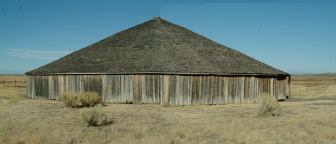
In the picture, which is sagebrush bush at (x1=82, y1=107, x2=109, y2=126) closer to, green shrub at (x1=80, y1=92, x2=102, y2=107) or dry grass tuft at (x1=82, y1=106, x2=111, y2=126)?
dry grass tuft at (x1=82, y1=106, x2=111, y2=126)

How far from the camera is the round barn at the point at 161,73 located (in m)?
24.5

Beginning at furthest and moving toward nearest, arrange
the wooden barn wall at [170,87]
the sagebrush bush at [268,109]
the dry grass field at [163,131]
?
the wooden barn wall at [170,87], the sagebrush bush at [268,109], the dry grass field at [163,131]

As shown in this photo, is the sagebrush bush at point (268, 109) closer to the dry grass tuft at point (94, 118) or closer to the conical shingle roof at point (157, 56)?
the dry grass tuft at point (94, 118)

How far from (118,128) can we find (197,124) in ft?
10.7

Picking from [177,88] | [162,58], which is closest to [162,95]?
[177,88]

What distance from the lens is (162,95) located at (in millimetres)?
24312

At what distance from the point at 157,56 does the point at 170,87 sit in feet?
10.8

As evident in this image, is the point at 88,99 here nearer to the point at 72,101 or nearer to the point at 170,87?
the point at 72,101

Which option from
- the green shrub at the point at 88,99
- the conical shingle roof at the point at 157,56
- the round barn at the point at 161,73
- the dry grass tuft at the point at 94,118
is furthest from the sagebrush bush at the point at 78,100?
the dry grass tuft at the point at 94,118

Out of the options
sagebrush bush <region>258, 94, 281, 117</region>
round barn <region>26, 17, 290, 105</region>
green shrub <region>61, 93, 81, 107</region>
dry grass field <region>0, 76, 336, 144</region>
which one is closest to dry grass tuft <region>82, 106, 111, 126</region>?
dry grass field <region>0, 76, 336, 144</region>

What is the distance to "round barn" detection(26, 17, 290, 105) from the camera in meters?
24.5

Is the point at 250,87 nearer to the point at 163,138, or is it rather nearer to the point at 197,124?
the point at 197,124

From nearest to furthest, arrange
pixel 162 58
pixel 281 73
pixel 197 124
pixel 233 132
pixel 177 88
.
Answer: pixel 233 132 < pixel 197 124 < pixel 177 88 < pixel 162 58 < pixel 281 73

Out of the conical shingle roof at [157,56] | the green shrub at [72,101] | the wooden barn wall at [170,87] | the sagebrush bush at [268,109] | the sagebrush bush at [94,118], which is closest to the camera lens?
the sagebrush bush at [94,118]
